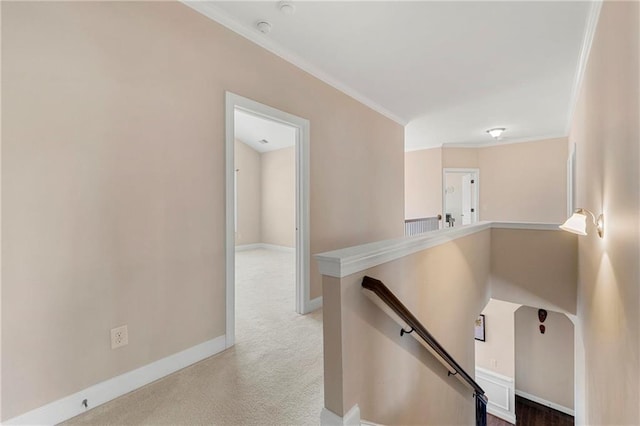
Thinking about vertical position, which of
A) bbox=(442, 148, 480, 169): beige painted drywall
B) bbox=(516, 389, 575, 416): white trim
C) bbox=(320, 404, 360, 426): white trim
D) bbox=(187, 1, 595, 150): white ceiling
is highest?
bbox=(187, 1, 595, 150): white ceiling

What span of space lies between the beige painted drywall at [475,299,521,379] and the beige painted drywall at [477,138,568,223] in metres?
2.16

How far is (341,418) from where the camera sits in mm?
1444

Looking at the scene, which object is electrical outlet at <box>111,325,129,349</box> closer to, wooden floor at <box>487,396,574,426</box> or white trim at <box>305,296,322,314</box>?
white trim at <box>305,296,322,314</box>

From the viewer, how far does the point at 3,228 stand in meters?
1.41

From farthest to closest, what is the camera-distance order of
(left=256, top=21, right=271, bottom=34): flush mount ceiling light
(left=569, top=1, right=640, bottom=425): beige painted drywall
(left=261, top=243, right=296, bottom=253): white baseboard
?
(left=261, top=243, right=296, bottom=253): white baseboard < (left=256, top=21, right=271, bottom=34): flush mount ceiling light < (left=569, top=1, right=640, bottom=425): beige painted drywall

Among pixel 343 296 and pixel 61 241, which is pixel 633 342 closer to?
Answer: pixel 343 296

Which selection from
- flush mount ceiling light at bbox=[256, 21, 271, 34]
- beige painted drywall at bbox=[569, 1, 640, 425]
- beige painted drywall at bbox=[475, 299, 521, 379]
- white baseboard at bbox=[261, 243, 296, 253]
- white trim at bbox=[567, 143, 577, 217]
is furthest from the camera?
white baseboard at bbox=[261, 243, 296, 253]

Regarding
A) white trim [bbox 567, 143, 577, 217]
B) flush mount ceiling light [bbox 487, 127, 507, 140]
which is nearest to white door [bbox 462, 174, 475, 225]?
flush mount ceiling light [bbox 487, 127, 507, 140]

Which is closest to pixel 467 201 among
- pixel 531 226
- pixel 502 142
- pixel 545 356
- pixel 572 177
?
pixel 502 142

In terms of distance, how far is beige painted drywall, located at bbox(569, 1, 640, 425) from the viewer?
4.52ft

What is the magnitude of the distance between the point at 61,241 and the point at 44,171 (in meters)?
0.38

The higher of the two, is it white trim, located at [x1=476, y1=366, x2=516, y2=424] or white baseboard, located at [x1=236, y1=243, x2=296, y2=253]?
white baseboard, located at [x1=236, y1=243, x2=296, y2=253]

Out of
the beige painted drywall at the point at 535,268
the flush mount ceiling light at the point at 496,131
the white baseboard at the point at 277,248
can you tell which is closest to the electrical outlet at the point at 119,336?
the beige painted drywall at the point at 535,268

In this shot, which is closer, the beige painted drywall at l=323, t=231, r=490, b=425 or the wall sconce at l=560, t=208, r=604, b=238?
the beige painted drywall at l=323, t=231, r=490, b=425
